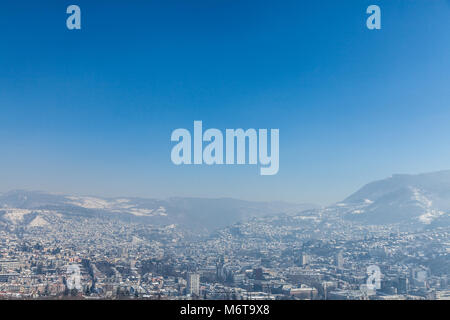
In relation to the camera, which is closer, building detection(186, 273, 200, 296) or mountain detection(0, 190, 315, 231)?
building detection(186, 273, 200, 296)

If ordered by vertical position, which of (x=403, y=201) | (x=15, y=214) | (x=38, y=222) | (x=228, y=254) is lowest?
(x=228, y=254)

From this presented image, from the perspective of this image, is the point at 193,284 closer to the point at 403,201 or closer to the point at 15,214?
the point at 15,214

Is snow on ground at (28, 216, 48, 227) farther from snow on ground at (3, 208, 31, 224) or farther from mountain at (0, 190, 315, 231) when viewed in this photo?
snow on ground at (3, 208, 31, 224)

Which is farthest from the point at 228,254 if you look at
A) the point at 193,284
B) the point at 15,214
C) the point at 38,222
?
the point at 15,214

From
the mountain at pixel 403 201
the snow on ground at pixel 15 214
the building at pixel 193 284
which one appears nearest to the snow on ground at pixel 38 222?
the snow on ground at pixel 15 214

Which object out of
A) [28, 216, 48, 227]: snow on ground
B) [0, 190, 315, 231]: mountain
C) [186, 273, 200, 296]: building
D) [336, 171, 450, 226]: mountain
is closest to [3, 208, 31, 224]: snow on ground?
[0, 190, 315, 231]: mountain

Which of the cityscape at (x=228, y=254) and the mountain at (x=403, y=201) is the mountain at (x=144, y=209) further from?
the mountain at (x=403, y=201)
